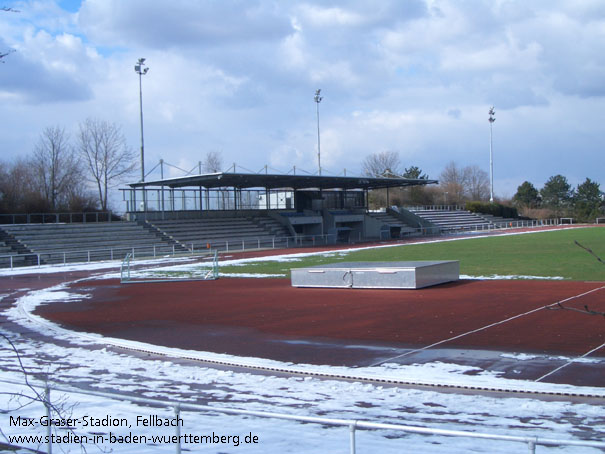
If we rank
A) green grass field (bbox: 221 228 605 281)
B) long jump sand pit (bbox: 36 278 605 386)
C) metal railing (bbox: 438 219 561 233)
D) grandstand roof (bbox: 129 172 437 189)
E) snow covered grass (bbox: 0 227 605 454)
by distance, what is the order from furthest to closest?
metal railing (bbox: 438 219 561 233) → grandstand roof (bbox: 129 172 437 189) → green grass field (bbox: 221 228 605 281) → long jump sand pit (bbox: 36 278 605 386) → snow covered grass (bbox: 0 227 605 454)

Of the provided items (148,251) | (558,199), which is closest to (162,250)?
(148,251)

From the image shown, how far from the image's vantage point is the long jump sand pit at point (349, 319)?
40.0 feet

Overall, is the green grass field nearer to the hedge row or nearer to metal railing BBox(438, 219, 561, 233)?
metal railing BBox(438, 219, 561, 233)

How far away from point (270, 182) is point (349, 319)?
1751 inches

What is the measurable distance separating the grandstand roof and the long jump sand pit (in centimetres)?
2840

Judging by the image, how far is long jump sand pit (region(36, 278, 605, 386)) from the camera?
12.2m

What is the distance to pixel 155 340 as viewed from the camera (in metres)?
13.9

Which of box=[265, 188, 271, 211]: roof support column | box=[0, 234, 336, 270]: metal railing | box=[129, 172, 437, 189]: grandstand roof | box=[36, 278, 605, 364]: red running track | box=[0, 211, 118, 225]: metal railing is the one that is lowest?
box=[36, 278, 605, 364]: red running track

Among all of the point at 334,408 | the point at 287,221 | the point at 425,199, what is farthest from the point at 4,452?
the point at 425,199

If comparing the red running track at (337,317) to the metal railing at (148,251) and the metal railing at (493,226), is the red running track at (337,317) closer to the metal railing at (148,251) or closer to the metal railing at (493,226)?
the metal railing at (148,251)

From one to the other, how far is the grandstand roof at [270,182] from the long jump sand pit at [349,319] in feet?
93.2

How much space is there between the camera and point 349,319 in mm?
15812

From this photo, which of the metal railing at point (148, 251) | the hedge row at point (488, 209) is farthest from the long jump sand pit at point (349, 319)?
the hedge row at point (488, 209)

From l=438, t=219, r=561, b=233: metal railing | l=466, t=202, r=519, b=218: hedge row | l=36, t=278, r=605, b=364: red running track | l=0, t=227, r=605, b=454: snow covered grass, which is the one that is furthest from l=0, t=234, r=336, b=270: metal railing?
l=466, t=202, r=519, b=218: hedge row
